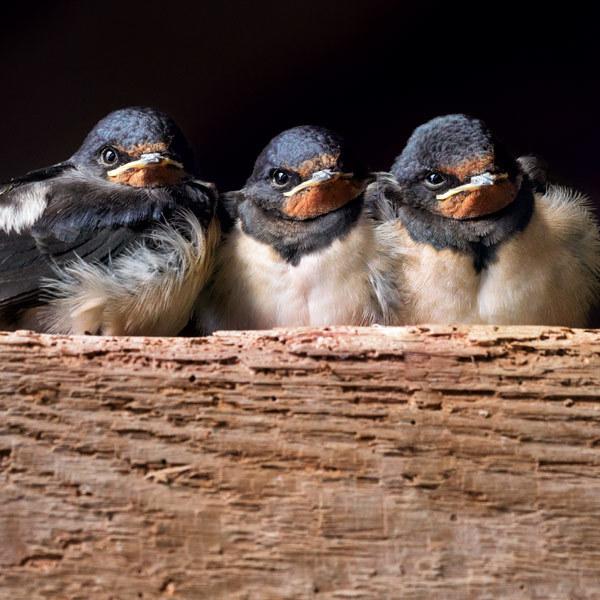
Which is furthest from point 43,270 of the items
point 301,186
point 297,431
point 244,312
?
point 297,431

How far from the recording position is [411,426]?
1197 millimetres

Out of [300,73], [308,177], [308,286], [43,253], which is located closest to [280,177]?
[308,177]

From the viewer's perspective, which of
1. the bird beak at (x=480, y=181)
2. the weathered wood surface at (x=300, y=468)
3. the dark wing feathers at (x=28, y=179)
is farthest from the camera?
the dark wing feathers at (x=28, y=179)

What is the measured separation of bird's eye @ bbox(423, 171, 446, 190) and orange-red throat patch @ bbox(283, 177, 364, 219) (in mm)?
116

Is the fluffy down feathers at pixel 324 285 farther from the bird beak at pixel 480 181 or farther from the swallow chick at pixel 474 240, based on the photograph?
the bird beak at pixel 480 181

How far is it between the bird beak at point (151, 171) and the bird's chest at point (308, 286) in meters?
0.18

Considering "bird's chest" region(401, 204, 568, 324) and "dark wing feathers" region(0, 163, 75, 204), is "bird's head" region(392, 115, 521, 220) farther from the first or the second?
"dark wing feathers" region(0, 163, 75, 204)

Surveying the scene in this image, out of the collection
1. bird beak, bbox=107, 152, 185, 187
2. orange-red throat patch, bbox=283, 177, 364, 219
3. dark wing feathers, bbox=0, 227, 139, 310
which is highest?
bird beak, bbox=107, 152, 185, 187

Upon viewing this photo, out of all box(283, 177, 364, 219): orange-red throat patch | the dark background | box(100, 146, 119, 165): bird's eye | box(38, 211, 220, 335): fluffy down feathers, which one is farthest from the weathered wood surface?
the dark background

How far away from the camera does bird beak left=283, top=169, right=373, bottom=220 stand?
1.56 m

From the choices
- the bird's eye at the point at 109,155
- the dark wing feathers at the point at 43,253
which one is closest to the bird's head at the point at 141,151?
the bird's eye at the point at 109,155

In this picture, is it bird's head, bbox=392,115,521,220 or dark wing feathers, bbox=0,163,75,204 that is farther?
dark wing feathers, bbox=0,163,75,204

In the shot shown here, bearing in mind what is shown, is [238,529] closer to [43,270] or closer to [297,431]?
[297,431]

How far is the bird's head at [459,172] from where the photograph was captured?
5.02 feet
